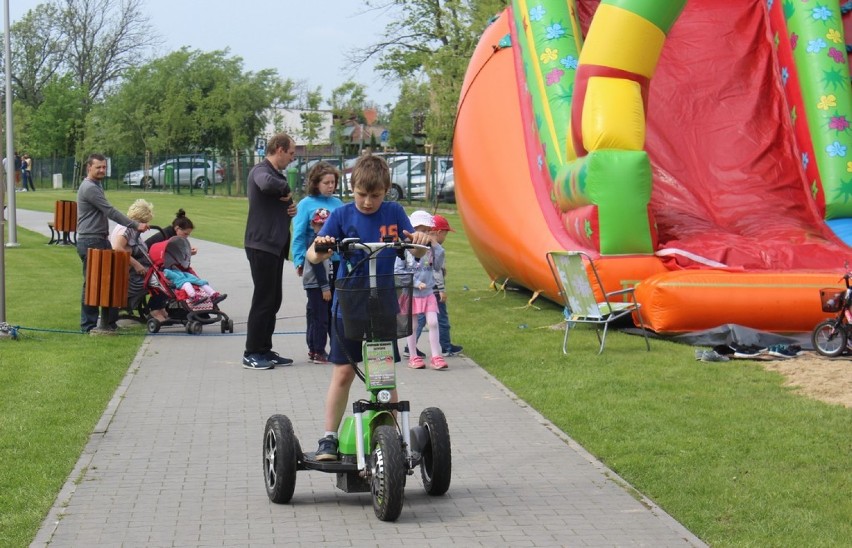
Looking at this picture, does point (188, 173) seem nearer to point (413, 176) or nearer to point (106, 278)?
point (413, 176)

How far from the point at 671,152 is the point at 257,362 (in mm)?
6524

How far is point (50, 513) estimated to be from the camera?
19.9 feet

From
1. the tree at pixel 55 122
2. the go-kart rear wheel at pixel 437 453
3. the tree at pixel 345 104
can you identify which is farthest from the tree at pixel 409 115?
the go-kart rear wheel at pixel 437 453

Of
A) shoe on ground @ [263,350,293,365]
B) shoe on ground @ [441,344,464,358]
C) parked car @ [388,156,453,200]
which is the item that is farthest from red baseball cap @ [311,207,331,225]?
parked car @ [388,156,453,200]

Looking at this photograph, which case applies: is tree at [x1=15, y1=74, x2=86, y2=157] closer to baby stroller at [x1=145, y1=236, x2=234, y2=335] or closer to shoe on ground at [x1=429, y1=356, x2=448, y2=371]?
baby stroller at [x1=145, y1=236, x2=234, y2=335]

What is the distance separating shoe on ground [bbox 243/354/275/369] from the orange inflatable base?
12.1 feet

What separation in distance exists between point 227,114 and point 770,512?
53.9m

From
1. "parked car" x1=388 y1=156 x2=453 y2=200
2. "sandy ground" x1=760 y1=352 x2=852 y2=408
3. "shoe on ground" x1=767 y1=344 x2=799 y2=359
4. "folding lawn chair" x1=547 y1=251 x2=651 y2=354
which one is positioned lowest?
"sandy ground" x1=760 y1=352 x2=852 y2=408

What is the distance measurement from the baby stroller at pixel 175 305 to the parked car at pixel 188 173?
3771cm

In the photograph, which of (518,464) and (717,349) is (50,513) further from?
(717,349)

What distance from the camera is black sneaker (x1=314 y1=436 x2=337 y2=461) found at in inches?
248

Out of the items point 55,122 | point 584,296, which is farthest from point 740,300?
point 55,122

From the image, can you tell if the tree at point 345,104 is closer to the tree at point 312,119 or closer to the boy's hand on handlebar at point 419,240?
the tree at point 312,119

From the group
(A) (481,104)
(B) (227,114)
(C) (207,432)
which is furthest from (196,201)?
(C) (207,432)
